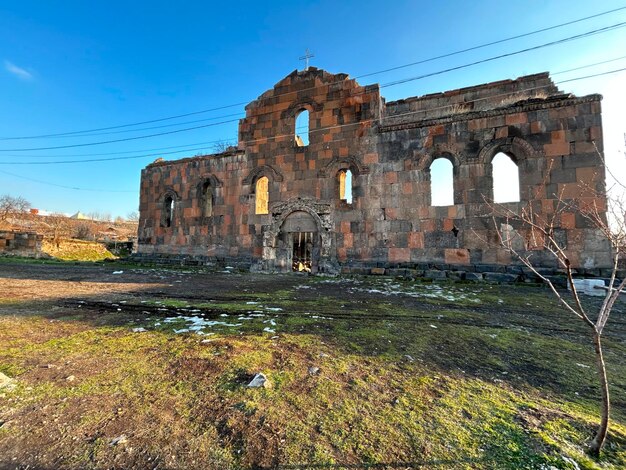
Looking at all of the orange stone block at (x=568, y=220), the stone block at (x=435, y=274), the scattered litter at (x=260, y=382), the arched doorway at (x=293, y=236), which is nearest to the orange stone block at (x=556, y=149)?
the orange stone block at (x=568, y=220)

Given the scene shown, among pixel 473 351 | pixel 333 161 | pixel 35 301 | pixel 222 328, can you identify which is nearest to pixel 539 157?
pixel 333 161

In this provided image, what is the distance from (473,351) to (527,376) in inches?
24.8

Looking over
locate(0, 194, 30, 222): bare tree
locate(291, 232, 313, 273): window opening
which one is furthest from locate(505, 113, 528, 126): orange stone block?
locate(0, 194, 30, 222): bare tree

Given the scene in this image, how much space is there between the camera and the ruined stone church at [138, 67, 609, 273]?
8.81 metres

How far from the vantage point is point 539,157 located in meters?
8.98

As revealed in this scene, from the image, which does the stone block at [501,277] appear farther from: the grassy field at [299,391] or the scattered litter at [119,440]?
the scattered litter at [119,440]

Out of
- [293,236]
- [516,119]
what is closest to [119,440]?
[293,236]

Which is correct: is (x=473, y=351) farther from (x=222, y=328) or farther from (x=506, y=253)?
(x=506, y=253)

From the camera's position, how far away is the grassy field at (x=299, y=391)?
1.63 meters

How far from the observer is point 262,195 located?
13211 mm

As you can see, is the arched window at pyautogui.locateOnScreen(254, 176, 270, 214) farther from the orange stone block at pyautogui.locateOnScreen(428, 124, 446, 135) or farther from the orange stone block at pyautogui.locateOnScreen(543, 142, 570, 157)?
the orange stone block at pyautogui.locateOnScreen(543, 142, 570, 157)

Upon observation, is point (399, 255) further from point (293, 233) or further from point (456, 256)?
point (293, 233)

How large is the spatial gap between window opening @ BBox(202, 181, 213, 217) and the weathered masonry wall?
11.1 meters

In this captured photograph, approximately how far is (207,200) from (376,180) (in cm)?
805
